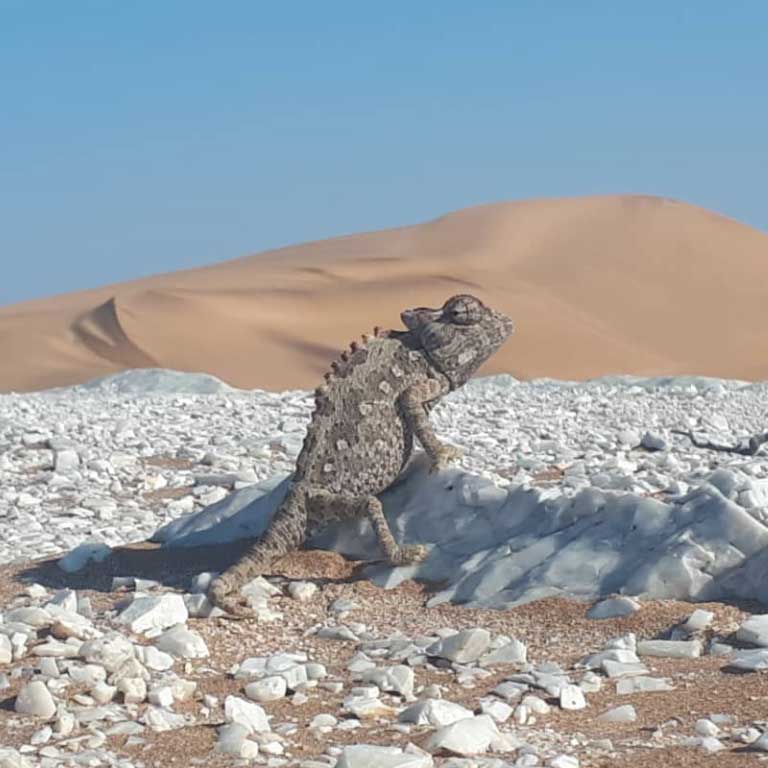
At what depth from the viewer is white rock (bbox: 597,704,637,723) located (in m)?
4.82

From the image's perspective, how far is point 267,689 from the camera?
210 inches

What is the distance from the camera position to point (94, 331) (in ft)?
116

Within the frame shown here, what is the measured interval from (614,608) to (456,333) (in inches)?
71.8

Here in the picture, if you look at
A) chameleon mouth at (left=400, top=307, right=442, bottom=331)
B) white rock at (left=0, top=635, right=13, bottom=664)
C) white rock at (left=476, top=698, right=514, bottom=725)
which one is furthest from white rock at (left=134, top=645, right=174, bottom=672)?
chameleon mouth at (left=400, top=307, right=442, bottom=331)

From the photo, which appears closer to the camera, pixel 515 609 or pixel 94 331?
pixel 515 609

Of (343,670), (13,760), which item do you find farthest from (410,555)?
(13,760)

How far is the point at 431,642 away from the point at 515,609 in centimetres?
48

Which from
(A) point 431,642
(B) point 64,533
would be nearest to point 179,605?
(A) point 431,642

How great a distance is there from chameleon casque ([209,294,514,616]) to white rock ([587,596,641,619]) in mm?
1057

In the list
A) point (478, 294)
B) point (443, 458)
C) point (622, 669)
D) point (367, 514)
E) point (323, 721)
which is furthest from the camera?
point (478, 294)

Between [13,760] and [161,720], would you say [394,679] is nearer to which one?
[161,720]

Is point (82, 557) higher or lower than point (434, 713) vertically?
higher

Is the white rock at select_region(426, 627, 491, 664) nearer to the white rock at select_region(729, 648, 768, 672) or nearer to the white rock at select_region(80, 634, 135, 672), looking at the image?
the white rock at select_region(729, 648, 768, 672)

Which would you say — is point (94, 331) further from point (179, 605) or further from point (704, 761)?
point (704, 761)
